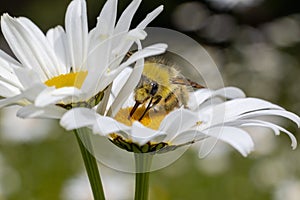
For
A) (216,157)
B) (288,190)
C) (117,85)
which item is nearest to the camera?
(117,85)

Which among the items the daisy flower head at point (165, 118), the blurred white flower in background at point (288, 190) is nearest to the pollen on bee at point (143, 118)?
the daisy flower head at point (165, 118)

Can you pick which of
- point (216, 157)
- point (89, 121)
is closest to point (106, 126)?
point (89, 121)

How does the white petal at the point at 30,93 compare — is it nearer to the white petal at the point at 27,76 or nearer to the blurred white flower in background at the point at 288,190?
the white petal at the point at 27,76

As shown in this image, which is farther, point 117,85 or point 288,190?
point 288,190

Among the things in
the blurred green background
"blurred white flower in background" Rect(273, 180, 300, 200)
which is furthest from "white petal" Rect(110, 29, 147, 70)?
"blurred white flower in background" Rect(273, 180, 300, 200)

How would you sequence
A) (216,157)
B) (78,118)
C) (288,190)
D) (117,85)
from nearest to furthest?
(78,118) < (117,85) < (288,190) < (216,157)

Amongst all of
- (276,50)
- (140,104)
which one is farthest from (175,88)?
(276,50)

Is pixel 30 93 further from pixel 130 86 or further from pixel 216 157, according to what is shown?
pixel 216 157
